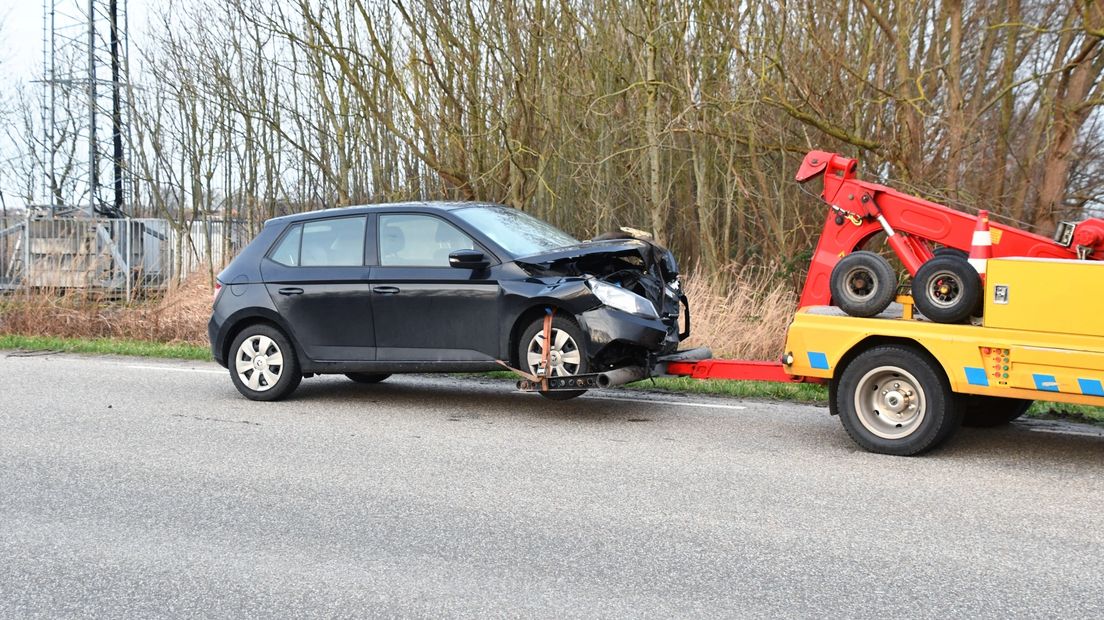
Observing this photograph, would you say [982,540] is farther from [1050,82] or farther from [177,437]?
[1050,82]

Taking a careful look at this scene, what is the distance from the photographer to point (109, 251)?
19.5 m

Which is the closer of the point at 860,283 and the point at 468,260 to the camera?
the point at 860,283

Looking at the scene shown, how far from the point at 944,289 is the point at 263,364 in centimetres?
578

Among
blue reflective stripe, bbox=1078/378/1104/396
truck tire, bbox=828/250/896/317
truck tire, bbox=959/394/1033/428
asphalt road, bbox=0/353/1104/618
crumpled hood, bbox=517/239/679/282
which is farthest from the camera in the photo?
crumpled hood, bbox=517/239/679/282

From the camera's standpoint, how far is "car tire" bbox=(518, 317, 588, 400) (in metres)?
8.51

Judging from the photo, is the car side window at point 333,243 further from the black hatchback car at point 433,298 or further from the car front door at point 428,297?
the car front door at point 428,297

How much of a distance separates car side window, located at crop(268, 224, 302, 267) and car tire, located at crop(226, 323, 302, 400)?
595 mm

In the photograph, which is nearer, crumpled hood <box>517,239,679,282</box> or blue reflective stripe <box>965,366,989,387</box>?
blue reflective stripe <box>965,366,989,387</box>

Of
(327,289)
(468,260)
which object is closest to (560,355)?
(468,260)

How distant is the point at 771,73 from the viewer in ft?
49.6

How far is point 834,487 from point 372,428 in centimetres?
362

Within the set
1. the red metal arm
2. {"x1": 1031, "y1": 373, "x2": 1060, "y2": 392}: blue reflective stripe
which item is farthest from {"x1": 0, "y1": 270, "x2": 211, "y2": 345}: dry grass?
{"x1": 1031, "y1": 373, "x2": 1060, "y2": 392}: blue reflective stripe

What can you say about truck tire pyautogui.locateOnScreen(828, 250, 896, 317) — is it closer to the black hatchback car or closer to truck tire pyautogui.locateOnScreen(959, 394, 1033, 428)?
truck tire pyautogui.locateOnScreen(959, 394, 1033, 428)

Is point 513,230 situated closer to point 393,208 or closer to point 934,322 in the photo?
point 393,208
